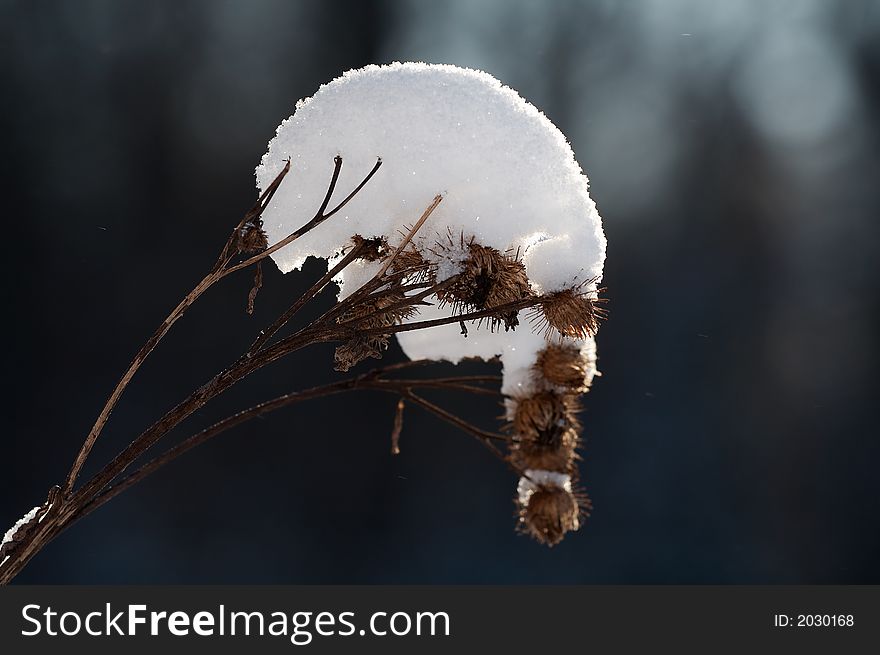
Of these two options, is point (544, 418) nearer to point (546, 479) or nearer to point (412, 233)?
point (546, 479)

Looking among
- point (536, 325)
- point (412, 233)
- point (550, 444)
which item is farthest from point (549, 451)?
point (412, 233)

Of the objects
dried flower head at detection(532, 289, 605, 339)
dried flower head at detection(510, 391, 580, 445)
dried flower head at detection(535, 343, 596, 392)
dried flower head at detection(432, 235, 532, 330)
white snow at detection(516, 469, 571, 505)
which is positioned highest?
dried flower head at detection(432, 235, 532, 330)

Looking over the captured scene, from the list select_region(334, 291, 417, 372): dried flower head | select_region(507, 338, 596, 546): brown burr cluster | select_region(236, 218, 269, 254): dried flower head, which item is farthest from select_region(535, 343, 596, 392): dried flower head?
select_region(236, 218, 269, 254): dried flower head

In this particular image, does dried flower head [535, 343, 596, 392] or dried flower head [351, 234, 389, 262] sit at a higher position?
dried flower head [351, 234, 389, 262]

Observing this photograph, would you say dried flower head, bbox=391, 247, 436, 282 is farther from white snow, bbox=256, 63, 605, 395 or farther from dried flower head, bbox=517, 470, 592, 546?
dried flower head, bbox=517, 470, 592, 546

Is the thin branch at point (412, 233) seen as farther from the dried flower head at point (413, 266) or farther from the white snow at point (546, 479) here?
the white snow at point (546, 479)

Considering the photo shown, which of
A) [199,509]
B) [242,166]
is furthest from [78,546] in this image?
[242,166]
